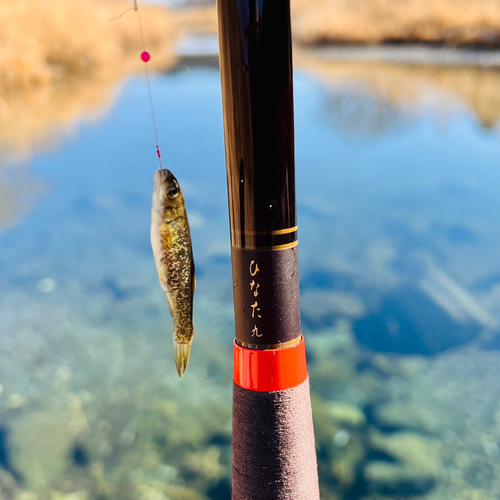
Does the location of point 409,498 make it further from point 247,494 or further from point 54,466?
point 54,466

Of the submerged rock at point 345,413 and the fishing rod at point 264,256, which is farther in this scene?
the submerged rock at point 345,413

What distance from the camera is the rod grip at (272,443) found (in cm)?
87

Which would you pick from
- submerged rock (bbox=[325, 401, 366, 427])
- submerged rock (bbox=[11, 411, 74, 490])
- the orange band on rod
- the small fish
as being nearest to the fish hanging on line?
the small fish

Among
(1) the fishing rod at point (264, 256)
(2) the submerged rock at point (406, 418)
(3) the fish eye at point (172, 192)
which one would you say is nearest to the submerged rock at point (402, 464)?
(2) the submerged rock at point (406, 418)

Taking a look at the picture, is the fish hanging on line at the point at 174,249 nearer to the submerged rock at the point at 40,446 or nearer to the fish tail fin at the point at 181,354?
the fish tail fin at the point at 181,354

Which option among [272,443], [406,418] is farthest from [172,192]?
[406,418]

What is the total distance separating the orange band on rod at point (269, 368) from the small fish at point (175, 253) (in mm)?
102

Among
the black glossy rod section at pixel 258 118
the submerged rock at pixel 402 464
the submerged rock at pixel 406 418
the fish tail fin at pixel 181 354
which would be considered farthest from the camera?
the submerged rock at pixel 406 418

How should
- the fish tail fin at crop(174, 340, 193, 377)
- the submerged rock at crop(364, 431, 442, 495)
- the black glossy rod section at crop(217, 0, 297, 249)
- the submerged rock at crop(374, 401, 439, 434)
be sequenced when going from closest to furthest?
1. the black glossy rod section at crop(217, 0, 297, 249)
2. the fish tail fin at crop(174, 340, 193, 377)
3. the submerged rock at crop(364, 431, 442, 495)
4. the submerged rock at crop(374, 401, 439, 434)

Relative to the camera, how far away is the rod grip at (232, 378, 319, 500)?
868 mm

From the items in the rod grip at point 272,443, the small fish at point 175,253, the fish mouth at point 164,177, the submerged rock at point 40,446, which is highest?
the fish mouth at point 164,177

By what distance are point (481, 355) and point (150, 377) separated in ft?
4.37

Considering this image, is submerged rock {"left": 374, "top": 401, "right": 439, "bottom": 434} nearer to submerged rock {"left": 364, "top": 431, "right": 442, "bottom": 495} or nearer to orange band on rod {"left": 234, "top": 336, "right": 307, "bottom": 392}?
submerged rock {"left": 364, "top": 431, "right": 442, "bottom": 495}

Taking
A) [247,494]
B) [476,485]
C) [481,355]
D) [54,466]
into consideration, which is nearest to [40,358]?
[54,466]
